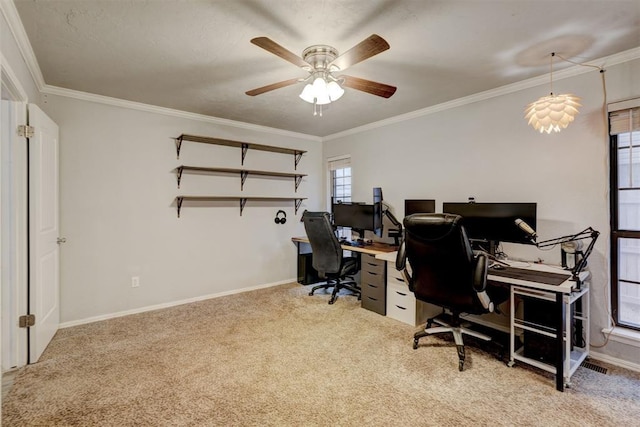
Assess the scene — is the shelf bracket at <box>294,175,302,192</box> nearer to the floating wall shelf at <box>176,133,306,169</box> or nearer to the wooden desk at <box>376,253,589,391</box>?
the floating wall shelf at <box>176,133,306,169</box>

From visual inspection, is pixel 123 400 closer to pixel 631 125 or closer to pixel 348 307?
pixel 348 307

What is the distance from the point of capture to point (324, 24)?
1.91 metres

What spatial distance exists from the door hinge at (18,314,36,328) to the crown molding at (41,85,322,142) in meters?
2.04

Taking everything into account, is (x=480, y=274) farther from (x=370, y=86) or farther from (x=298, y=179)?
(x=298, y=179)

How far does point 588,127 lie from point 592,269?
1.14m

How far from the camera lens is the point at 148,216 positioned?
11.3ft

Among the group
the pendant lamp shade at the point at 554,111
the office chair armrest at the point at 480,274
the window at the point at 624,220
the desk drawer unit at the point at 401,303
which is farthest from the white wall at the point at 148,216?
the window at the point at 624,220

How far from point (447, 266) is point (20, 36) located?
3317 millimetres

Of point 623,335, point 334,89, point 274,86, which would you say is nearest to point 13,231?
point 274,86

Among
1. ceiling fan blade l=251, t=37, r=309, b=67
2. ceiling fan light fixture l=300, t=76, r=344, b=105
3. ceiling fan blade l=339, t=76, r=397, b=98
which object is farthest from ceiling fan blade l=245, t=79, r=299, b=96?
ceiling fan blade l=339, t=76, r=397, b=98

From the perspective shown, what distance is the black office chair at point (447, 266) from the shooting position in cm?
213

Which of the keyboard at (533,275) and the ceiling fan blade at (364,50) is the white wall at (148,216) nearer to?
the ceiling fan blade at (364,50)

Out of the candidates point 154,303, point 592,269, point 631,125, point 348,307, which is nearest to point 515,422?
point 592,269

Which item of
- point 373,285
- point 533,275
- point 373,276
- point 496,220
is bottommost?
point 373,285
